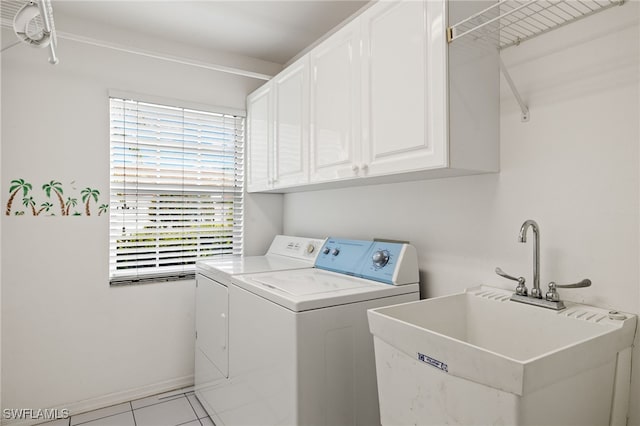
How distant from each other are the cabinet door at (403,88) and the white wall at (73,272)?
1647mm

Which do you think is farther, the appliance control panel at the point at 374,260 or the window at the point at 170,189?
the window at the point at 170,189

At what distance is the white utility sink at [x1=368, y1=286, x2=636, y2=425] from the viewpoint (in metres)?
0.86

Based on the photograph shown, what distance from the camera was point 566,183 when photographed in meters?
1.34

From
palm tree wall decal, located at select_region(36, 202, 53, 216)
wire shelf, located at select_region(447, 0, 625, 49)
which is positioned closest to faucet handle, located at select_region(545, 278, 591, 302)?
wire shelf, located at select_region(447, 0, 625, 49)

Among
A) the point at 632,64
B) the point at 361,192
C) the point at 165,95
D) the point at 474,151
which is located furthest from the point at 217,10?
the point at 632,64

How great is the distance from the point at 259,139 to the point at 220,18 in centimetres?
82

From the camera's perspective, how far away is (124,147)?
2531 millimetres

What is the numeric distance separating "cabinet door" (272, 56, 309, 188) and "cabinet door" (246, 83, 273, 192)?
0.10 meters

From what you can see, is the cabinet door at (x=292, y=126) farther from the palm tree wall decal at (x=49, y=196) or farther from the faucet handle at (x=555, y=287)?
the faucet handle at (x=555, y=287)

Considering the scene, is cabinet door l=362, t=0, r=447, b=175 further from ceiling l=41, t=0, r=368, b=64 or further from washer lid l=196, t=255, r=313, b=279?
washer lid l=196, t=255, r=313, b=279

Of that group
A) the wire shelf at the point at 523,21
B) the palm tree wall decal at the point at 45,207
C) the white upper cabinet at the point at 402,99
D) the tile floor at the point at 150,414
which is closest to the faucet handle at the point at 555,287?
the white upper cabinet at the point at 402,99

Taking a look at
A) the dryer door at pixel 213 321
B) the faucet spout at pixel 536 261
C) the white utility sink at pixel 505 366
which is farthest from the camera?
the dryer door at pixel 213 321

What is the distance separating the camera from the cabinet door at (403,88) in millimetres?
1396

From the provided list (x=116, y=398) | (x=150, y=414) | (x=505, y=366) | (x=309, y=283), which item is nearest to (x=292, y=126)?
(x=309, y=283)
